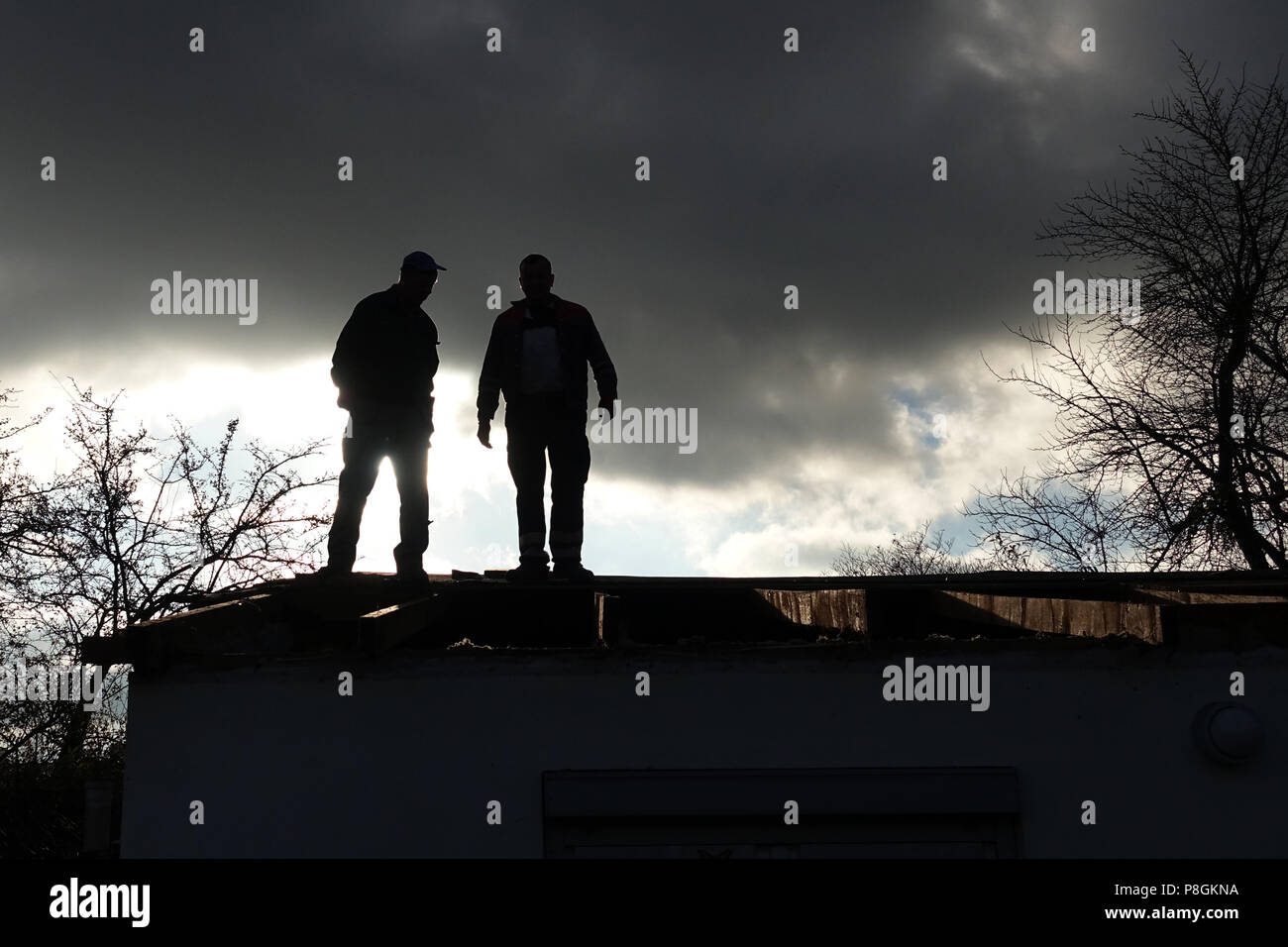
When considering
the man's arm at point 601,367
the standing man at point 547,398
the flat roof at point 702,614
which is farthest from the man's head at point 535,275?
the flat roof at point 702,614

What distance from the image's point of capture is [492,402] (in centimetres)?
764

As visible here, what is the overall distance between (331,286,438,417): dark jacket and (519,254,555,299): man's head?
951mm

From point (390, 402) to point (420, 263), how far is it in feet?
2.86

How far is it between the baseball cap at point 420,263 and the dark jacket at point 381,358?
207 millimetres

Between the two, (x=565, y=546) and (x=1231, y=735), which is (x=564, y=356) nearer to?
(x=565, y=546)

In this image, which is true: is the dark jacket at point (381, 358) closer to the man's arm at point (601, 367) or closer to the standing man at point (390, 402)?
the standing man at point (390, 402)

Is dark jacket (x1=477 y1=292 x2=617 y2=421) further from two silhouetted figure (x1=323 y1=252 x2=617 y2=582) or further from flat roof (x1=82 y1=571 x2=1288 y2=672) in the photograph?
flat roof (x1=82 y1=571 x2=1288 y2=672)

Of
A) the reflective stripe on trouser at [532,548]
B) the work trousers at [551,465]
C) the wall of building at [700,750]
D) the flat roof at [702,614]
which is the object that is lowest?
the wall of building at [700,750]

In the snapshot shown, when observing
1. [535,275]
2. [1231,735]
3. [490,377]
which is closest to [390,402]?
[490,377]

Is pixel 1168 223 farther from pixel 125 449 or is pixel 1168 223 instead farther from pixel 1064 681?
pixel 125 449

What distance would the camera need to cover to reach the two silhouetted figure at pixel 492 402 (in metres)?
6.63

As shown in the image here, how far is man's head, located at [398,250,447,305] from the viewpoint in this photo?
6.68 m
